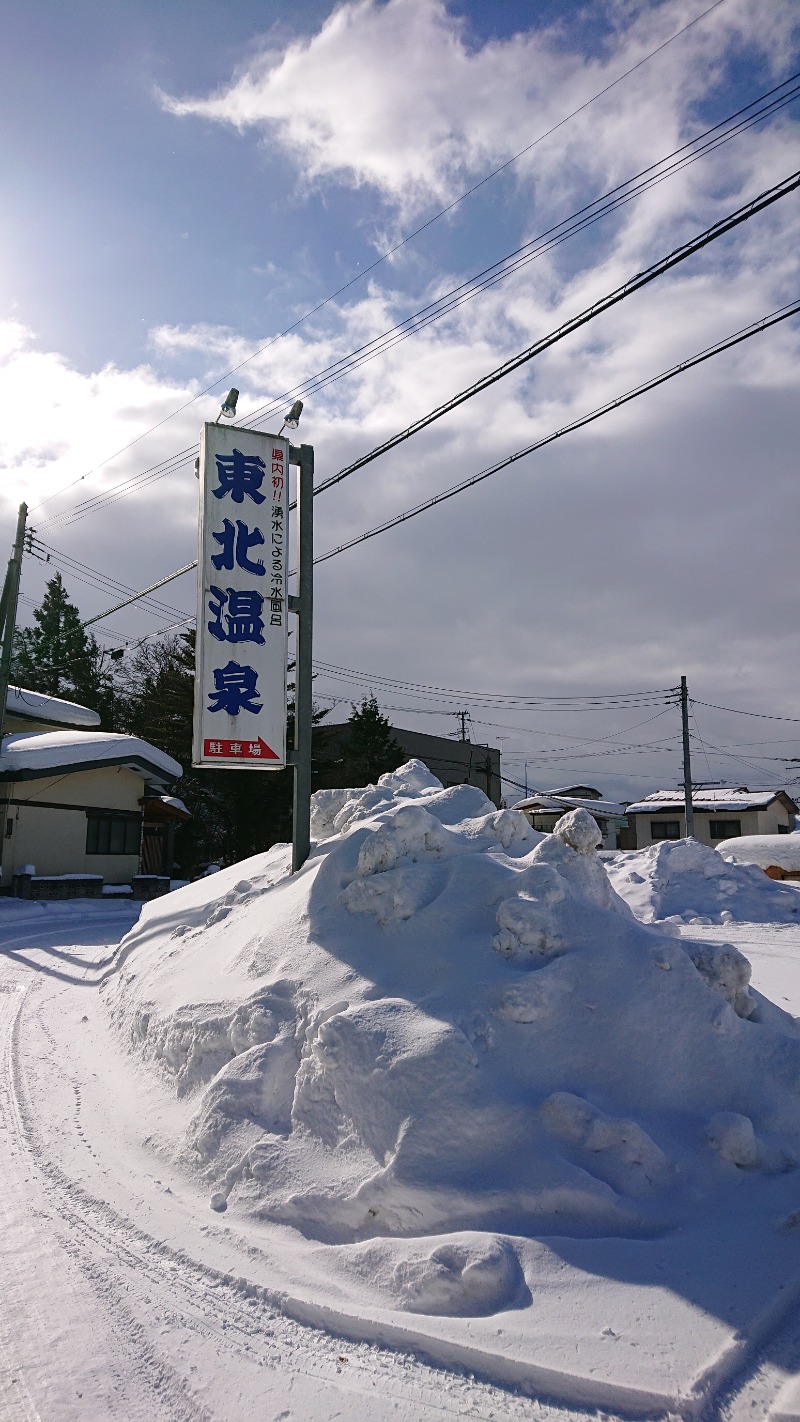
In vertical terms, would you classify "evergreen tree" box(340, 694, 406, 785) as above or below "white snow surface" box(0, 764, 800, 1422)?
above

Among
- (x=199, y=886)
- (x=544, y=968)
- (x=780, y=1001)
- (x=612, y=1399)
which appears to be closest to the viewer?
(x=612, y=1399)

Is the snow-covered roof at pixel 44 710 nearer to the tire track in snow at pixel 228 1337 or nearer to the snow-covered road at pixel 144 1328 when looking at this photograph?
the snow-covered road at pixel 144 1328

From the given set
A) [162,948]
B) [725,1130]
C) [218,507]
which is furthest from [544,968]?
[218,507]

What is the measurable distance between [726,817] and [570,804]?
748 centimetres

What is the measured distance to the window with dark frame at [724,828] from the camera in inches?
1531

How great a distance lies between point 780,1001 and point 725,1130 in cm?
414

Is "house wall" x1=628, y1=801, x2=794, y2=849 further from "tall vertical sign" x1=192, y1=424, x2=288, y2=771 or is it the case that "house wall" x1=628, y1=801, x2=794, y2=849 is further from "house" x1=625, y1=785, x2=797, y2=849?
"tall vertical sign" x1=192, y1=424, x2=288, y2=771

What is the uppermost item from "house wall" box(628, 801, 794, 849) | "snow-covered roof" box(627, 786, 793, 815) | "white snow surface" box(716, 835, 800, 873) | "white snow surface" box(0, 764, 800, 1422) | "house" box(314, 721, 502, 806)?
"house" box(314, 721, 502, 806)

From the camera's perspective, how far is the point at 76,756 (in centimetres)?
2166

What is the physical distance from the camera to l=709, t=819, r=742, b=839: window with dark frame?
1531 inches

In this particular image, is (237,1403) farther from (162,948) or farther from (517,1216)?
(162,948)

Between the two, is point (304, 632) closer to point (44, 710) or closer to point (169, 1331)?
point (169, 1331)

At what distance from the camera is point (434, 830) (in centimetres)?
632

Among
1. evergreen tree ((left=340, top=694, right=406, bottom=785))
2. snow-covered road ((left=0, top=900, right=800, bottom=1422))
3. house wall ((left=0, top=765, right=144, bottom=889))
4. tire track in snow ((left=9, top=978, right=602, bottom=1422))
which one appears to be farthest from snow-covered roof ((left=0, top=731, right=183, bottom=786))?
tire track in snow ((left=9, top=978, right=602, bottom=1422))
